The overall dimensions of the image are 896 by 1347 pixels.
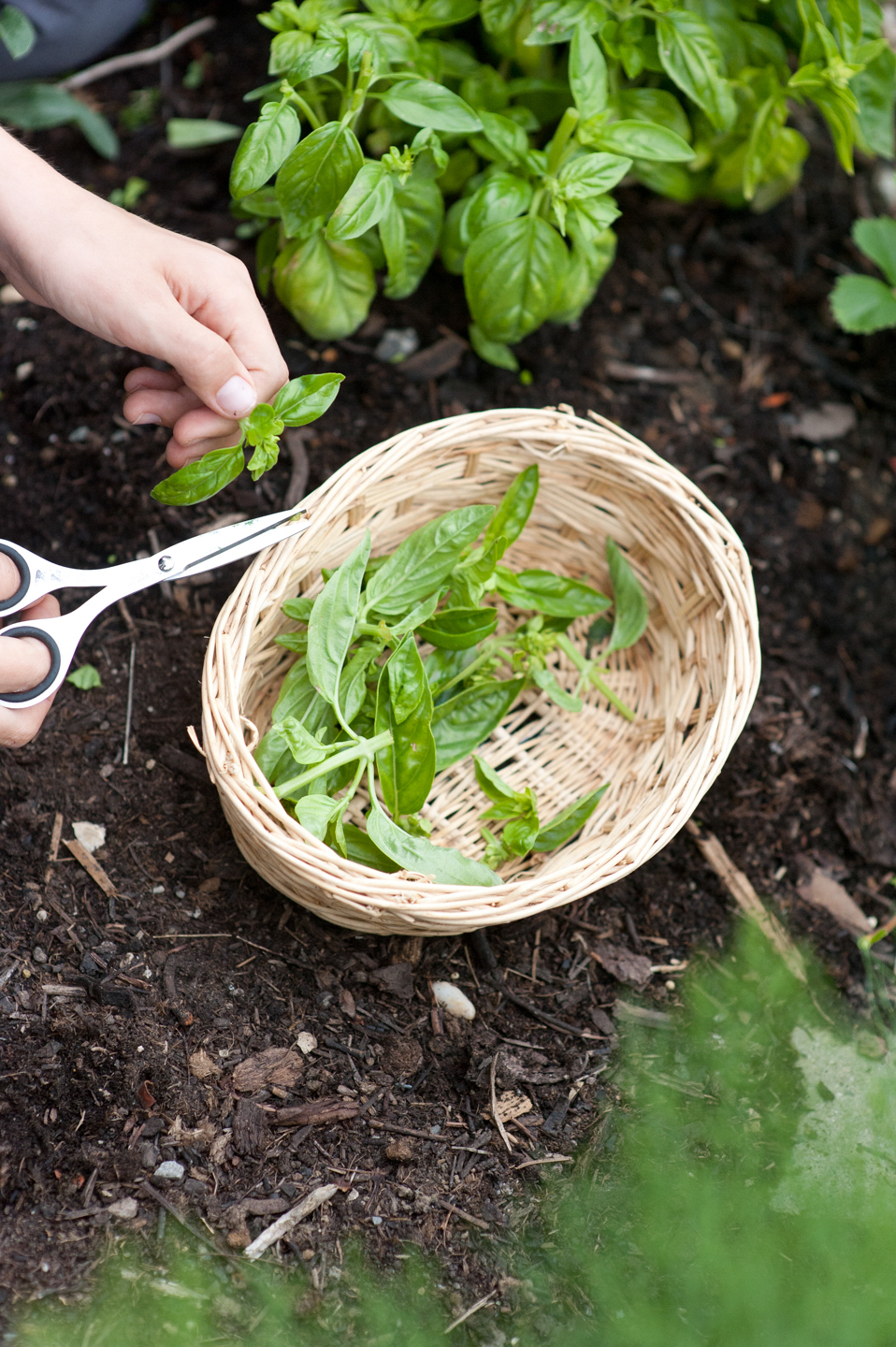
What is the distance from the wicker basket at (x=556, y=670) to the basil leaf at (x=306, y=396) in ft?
0.36

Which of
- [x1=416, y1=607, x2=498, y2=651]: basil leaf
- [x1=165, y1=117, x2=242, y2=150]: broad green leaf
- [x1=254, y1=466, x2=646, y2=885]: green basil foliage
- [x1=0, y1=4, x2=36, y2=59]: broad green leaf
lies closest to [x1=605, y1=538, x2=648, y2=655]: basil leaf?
[x1=254, y1=466, x2=646, y2=885]: green basil foliage

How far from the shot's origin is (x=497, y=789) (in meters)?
1.45

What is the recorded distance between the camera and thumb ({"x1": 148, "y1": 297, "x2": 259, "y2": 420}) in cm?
119

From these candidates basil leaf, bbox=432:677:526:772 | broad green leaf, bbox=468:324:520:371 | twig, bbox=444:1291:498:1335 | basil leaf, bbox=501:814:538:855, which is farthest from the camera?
broad green leaf, bbox=468:324:520:371

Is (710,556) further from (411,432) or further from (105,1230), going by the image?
(105,1230)

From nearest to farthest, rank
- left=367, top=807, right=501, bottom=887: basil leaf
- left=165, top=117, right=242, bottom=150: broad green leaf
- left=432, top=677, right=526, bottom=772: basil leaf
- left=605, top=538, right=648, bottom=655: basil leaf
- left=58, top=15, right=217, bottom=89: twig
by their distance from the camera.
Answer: left=367, top=807, right=501, bottom=887: basil leaf < left=432, top=677, right=526, bottom=772: basil leaf < left=605, top=538, right=648, bottom=655: basil leaf < left=165, top=117, right=242, bottom=150: broad green leaf < left=58, top=15, right=217, bottom=89: twig

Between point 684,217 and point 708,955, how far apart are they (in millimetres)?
1498

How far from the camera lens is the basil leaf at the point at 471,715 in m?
1.49

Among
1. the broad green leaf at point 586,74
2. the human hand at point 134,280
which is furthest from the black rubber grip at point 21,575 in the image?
the broad green leaf at point 586,74

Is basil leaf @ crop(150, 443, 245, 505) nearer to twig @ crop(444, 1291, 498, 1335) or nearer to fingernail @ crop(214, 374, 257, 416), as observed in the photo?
fingernail @ crop(214, 374, 257, 416)

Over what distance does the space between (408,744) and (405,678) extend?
0.09 metres

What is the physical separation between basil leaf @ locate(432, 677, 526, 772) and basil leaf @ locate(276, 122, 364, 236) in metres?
0.71

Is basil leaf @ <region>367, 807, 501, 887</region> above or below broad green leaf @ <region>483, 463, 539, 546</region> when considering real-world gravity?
below

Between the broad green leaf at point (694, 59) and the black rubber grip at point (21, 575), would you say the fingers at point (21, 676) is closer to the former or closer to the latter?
the black rubber grip at point (21, 575)
